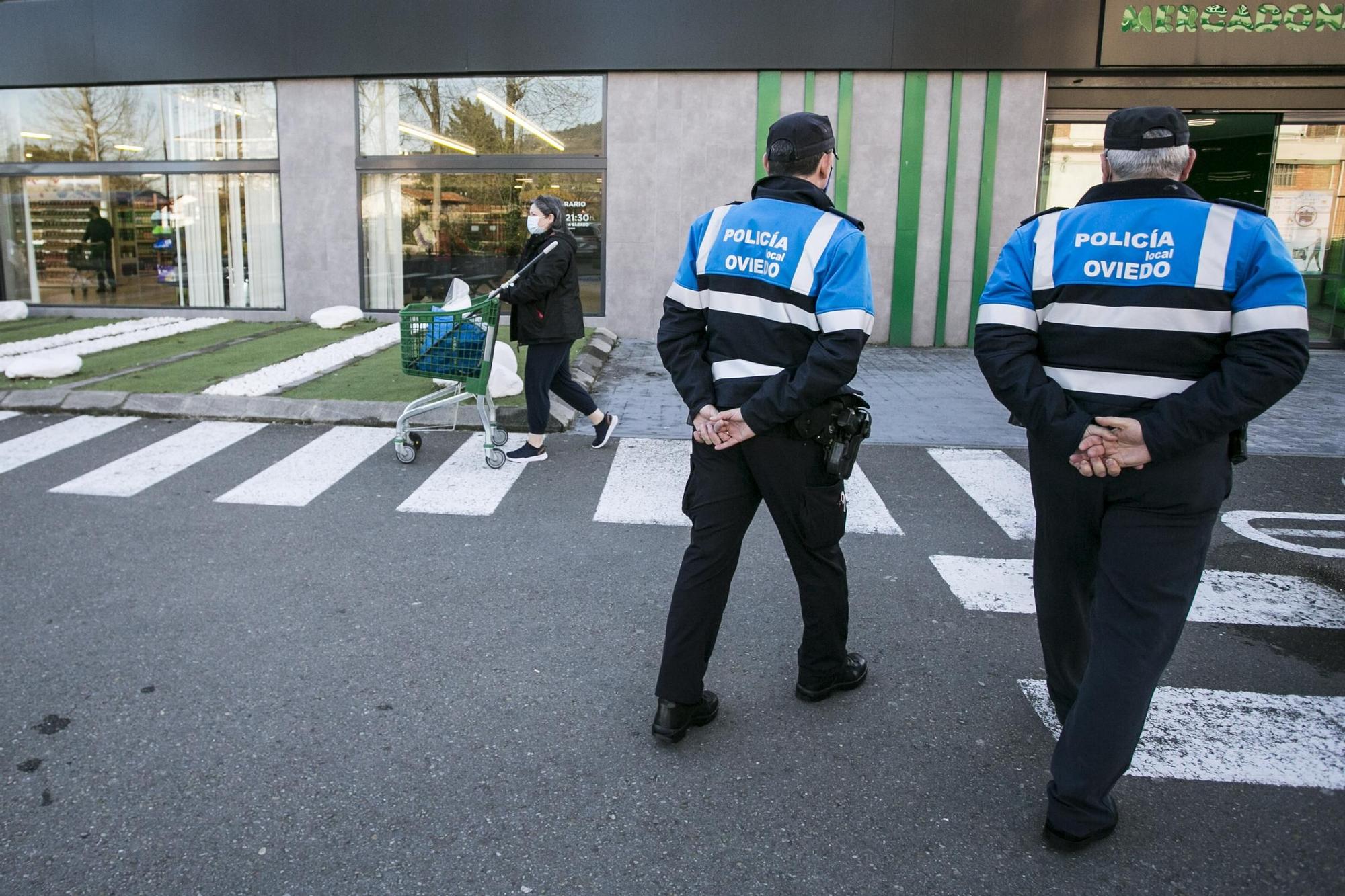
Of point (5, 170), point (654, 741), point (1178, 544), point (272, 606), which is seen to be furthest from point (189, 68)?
point (1178, 544)

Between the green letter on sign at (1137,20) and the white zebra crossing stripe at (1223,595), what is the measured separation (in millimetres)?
10775

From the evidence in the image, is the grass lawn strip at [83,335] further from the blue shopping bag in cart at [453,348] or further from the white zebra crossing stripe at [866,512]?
the white zebra crossing stripe at [866,512]

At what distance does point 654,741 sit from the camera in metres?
3.50

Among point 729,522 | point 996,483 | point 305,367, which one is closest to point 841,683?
point 729,522

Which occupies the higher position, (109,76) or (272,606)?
(109,76)

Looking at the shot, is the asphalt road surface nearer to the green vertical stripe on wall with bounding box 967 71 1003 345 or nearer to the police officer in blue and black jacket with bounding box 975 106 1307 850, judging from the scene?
the police officer in blue and black jacket with bounding box 975 106 1307 850

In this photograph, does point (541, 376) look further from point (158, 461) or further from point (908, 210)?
point (908, 210)

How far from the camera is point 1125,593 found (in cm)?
281

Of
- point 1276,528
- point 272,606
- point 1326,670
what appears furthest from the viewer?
point 1276,528

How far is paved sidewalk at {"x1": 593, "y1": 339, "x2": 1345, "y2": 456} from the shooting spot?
28.5 feet

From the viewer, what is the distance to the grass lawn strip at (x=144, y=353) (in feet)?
33.0

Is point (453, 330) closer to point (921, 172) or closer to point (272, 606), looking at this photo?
point (272, 606)

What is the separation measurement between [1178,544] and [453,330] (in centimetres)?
532

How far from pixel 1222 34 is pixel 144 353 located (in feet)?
48.5
